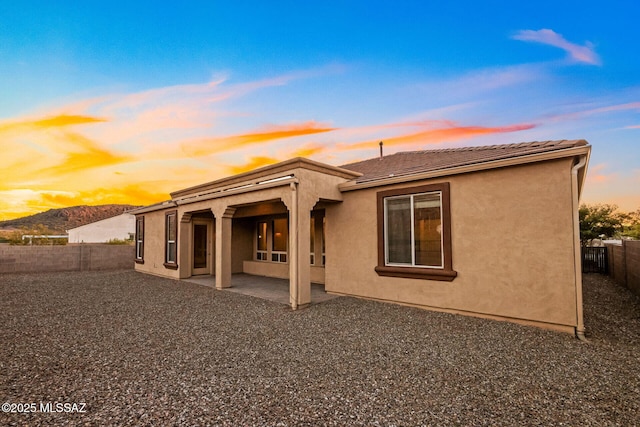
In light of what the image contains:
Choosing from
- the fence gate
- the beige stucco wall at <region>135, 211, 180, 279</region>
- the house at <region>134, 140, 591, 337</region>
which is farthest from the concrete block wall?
the fence gate

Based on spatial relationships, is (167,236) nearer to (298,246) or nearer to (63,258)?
(63,258)

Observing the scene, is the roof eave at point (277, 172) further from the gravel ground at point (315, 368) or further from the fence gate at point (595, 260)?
the fence gate at point (595, 260)

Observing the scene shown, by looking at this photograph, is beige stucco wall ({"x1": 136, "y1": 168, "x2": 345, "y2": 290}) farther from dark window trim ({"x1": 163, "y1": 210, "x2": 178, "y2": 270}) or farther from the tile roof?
the tile roof

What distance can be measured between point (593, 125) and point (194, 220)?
16.4 meters

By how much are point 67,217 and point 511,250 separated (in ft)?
246

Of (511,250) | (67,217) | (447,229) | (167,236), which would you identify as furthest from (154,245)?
(67,217)

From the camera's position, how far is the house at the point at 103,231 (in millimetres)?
32938

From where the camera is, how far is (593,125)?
11.0m

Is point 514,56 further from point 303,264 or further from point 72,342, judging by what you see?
point 72,342

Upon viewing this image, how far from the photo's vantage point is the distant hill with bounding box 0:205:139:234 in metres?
53.6

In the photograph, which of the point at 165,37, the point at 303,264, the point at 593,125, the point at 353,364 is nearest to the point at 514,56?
the point at 593,125

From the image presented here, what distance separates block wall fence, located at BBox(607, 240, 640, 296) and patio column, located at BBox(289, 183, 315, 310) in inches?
379

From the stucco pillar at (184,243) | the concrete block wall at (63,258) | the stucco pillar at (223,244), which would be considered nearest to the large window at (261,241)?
the stucco pillar at (184,243)

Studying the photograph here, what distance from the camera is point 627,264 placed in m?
9.63
